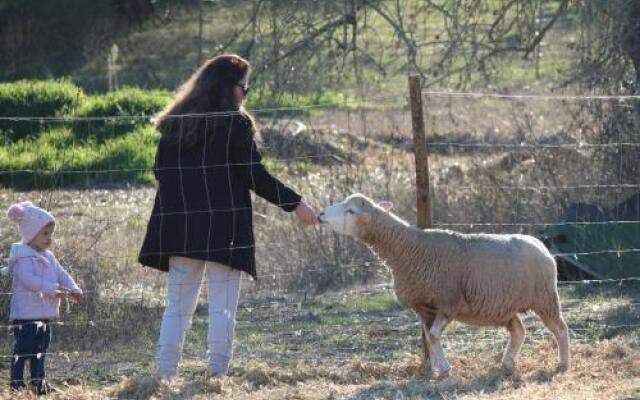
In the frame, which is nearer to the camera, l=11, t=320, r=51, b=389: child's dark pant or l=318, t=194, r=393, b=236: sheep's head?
l=11, t=320, r=51, b=389: child's dark pant

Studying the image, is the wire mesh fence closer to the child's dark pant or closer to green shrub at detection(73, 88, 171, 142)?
green shrub at detection(73, 88, 171, 142)

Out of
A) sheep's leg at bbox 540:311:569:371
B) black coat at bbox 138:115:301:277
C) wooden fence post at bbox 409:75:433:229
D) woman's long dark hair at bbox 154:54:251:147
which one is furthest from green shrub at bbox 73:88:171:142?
sheep's leg at bbox 540:311:569:371

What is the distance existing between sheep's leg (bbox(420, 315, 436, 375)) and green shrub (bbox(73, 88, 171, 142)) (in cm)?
1001

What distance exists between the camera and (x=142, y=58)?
29578mm

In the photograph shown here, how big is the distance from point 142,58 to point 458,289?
21.3 m

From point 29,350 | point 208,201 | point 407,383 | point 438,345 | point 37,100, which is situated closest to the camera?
point 208,201

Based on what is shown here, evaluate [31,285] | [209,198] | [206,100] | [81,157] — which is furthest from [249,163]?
[81,157]

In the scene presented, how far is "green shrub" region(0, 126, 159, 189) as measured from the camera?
51.6 feet

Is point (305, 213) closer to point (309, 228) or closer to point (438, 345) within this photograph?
point (438, 345)

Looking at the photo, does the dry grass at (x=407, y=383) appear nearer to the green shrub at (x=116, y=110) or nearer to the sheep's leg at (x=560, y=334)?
the sheep's leg at (x=560, y=334)

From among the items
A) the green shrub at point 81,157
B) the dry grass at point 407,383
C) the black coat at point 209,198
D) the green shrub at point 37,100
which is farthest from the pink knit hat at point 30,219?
the green shrub at point 37,100

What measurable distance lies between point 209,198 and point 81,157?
8.33m

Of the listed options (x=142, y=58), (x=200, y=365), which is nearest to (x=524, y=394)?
(x=200, y=365)

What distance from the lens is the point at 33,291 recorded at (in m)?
8.66
